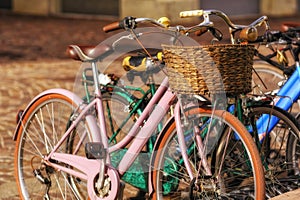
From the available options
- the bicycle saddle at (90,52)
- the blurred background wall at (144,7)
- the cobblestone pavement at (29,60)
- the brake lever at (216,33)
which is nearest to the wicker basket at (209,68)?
the brake lever at (216,33)

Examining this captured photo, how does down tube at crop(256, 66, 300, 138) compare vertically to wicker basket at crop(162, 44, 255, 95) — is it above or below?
above

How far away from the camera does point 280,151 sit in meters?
5.59

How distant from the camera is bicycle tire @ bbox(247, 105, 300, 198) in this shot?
4961 millimetres

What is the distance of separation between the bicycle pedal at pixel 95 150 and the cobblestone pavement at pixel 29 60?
1200 mm

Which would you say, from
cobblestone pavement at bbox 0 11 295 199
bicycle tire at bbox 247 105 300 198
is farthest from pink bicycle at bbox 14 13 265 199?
cobblestone pavement at bbox 0 11 295 199

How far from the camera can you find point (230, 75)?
4.39 metres

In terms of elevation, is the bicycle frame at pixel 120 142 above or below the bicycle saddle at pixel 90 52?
below

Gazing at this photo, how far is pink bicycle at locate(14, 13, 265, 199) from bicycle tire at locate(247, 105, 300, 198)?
250 millimetres

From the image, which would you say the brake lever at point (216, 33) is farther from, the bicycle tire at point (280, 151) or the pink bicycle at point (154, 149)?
the bicycle tire at point (280, 151)

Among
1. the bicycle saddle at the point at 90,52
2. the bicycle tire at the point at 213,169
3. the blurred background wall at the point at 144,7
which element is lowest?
the bicycle tire at the point at 213,169

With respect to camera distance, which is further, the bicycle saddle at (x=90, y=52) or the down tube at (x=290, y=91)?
the down tube at (x=290, y=91)

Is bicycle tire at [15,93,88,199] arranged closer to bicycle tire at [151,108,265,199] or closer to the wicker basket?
bicycle tire at [151,108,265,199]

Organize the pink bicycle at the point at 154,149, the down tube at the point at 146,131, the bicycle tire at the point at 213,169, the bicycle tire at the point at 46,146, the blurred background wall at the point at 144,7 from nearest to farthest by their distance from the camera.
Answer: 1. the bicycle tire at the point at 213,169
2. the pink bicycle at the point at 154,149
3. the down tube at the point at 146,131
4. the bicycle tire at the point at 46,146
5. the blurred background wall at the point at 144,7

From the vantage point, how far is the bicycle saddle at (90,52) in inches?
195
